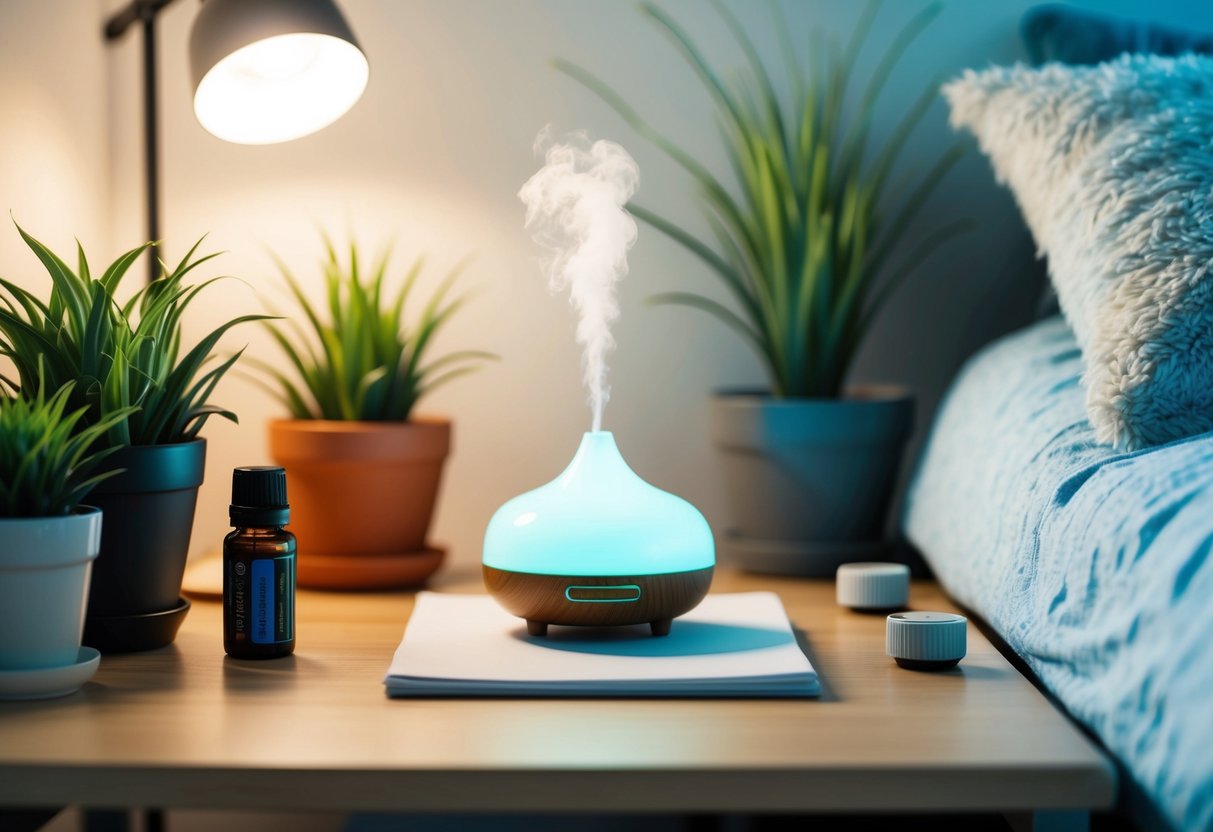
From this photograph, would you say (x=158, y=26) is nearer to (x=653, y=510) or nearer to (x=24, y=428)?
(x=24, y=428)

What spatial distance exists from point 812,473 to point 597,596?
18.8 inches

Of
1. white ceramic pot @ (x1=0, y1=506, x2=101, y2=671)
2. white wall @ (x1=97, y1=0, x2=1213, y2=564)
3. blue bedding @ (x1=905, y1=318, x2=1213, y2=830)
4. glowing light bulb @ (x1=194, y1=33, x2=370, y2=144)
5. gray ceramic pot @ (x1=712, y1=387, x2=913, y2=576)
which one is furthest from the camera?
white wall @ (x1=97, y1=0, x2=1213, y2=564)

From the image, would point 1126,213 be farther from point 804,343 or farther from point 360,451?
point 360,451

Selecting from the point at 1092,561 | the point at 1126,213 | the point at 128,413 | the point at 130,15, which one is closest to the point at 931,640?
the point at 1092,561

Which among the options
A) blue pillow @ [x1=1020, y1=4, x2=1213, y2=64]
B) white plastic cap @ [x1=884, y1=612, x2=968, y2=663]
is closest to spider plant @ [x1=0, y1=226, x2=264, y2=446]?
white plastic cap @ [x1=884, y1=612, x2=968, y2=663]

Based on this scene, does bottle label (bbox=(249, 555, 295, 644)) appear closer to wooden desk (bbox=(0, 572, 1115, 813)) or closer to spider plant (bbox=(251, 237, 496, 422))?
wooden desk (bbox=(0, 572, 1115, 813))

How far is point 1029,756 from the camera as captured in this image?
673 mm

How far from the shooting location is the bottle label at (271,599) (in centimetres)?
90

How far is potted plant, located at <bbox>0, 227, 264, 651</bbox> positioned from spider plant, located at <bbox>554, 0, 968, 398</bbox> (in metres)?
0.59

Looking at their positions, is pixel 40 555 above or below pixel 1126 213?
below

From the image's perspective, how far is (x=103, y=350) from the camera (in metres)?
0.90

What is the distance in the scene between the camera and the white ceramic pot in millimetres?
764

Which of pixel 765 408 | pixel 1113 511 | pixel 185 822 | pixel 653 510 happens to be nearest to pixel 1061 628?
pixel 1113 511

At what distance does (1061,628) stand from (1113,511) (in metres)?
0.09
